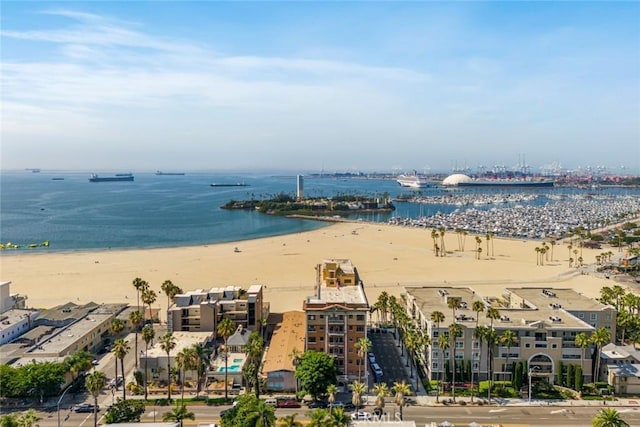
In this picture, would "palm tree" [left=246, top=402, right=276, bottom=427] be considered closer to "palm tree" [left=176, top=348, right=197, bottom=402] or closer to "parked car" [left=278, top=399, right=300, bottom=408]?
"parked car" [left=278, top=399, right=300, bottom=408]

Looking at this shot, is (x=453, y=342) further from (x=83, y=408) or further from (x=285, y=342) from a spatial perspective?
(x=83, y=408)

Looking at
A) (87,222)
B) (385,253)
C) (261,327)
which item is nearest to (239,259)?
(385,253)

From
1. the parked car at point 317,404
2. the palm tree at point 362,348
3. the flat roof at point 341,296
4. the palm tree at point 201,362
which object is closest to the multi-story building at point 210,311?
the palm tree at point 201,362

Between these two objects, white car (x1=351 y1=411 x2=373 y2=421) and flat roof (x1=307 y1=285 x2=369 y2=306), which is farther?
flat roof (x1=307 y1=285 x2=369 y2=306)

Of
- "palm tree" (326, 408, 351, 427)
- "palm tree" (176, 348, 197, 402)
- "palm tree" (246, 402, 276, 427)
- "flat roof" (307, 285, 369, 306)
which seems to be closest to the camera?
"palm tree" (326, 408, 351, 427)

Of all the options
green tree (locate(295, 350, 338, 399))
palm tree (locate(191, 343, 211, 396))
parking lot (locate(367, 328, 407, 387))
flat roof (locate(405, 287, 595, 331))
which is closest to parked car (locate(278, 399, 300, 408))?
green tree (locate(295, 350, 338, 399))

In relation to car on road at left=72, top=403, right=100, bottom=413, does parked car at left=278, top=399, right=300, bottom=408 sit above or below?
above

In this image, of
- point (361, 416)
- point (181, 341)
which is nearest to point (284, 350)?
point (181, 341)

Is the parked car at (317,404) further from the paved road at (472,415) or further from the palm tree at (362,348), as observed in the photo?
the palm tree at (362,348)
